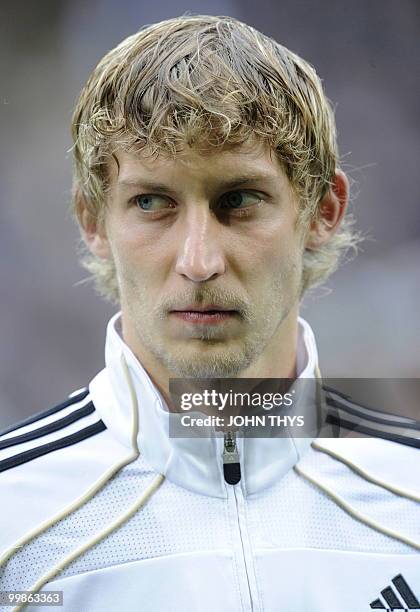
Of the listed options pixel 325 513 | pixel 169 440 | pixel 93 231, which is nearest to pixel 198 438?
pixel 169 440

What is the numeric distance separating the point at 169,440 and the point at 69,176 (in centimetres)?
248

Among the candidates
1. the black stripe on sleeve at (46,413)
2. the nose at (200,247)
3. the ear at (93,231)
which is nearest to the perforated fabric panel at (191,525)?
the black stripe on sleeve at (46,413)

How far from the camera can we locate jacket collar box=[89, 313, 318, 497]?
1.25 m

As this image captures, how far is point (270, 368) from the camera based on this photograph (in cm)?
144

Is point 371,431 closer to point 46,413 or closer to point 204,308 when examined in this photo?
point 204,308

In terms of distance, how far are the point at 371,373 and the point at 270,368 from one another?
70.4 inches

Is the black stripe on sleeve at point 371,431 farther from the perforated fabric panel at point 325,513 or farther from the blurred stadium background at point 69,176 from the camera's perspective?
the blurred stadium background at point 69,176

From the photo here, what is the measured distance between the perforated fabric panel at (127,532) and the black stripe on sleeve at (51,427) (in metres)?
0.16

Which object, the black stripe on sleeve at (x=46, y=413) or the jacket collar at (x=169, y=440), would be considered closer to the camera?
the jacket collar at (x=169, y=440)

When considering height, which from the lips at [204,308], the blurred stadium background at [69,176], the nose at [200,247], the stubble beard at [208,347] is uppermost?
the blurred stadium background at [69,176]

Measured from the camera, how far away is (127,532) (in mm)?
1222

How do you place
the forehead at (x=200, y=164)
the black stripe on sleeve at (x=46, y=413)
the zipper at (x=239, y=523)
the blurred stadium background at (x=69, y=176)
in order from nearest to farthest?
the zipper at (x=239, y=523) < the forehead at (x=200, y=164) < the black stripe on sleeve at (x=46, y=413) < the blurred stadium background at (x=69, y=176)

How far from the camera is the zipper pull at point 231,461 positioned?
124 cm

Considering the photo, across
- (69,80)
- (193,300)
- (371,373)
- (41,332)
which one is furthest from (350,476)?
(69,80)
